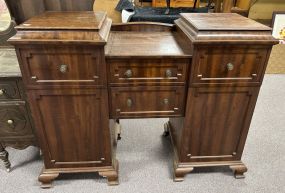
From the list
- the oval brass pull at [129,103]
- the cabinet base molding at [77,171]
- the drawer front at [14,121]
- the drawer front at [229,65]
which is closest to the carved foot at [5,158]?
the drawer front at [14,121]

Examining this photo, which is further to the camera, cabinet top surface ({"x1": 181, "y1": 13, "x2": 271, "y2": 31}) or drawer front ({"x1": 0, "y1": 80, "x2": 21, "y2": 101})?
drawer front ({"x1": 0, "y1": 80, "x2": 21, "y2": 101})

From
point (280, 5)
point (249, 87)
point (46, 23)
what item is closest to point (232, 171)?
point (249, 87)

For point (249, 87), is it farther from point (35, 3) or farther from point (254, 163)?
point (35, 3)

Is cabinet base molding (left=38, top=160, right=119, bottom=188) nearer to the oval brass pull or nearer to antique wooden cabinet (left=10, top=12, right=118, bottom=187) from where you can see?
antique wooden cabinet (left=10, top=12, right=118, bottom=187)

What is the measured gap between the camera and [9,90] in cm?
124

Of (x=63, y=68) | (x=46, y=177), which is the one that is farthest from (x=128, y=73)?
(x=46, y=177)

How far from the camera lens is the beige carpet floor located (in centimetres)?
141

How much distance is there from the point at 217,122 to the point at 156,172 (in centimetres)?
54

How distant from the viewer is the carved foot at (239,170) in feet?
4.75

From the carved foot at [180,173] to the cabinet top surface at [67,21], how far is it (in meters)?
0.97

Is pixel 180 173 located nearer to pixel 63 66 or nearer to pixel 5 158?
pixel 63 66

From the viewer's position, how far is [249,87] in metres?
1.19

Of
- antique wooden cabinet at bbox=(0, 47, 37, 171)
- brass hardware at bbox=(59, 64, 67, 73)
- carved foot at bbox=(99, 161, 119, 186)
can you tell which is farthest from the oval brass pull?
antique wooden cabinet at bbox=(0, 47, 37, 171)

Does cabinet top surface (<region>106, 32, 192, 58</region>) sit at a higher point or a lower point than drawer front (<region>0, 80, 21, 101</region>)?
higher
